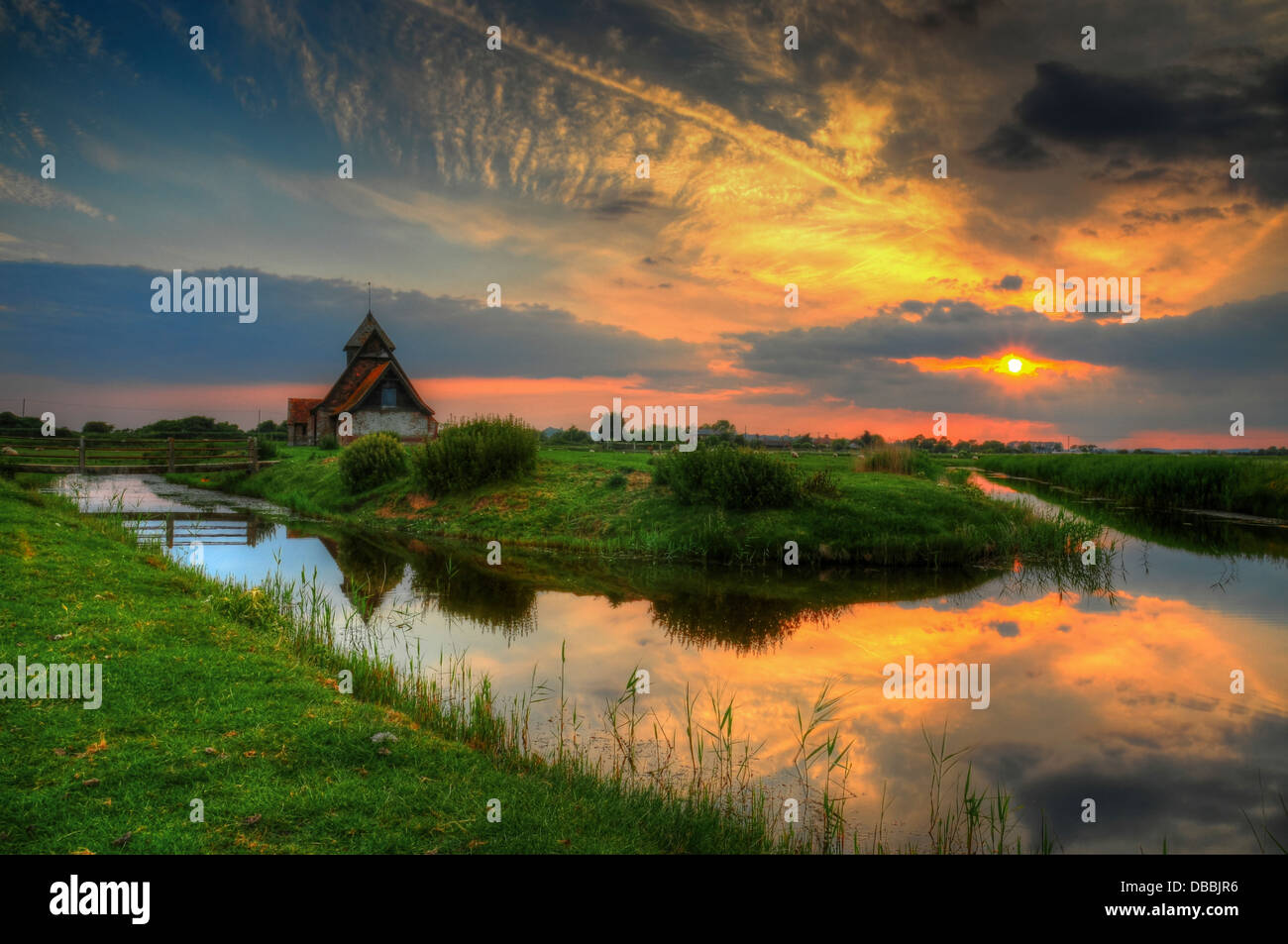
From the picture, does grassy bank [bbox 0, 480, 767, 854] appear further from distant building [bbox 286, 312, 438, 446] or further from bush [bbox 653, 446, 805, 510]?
distant building [bbox 286, 312, 438, 446]

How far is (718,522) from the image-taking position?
22438mm

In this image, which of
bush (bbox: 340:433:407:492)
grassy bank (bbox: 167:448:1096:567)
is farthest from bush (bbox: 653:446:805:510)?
bush (bbox: 340:433:407:492)

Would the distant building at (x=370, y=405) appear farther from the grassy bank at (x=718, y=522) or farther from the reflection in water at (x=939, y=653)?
the reflection in water at (x=939, y=653)

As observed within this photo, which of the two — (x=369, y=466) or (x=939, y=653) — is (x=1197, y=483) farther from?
(x=369, y=466)

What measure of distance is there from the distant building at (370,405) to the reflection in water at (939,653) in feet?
97.7

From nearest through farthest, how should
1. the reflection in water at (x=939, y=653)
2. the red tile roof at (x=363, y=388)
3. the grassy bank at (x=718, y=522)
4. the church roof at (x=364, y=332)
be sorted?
1. the reflection in water at (x=939, y=653)
2. the grassy bank at (x=718, y=522)
3. the red tile roof at (x=363, y=388)
4. the church roof at (x=364, y=332)

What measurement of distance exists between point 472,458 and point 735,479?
11895 mm

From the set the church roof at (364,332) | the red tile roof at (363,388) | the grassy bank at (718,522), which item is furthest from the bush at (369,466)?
the church roof at (364,332)

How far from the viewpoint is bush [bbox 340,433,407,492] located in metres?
32.4

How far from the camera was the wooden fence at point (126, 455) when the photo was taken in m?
37.3

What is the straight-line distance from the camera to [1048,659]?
1268 centimetres

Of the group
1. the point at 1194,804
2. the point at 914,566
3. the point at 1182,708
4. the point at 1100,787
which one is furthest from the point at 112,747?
the point at 914,566

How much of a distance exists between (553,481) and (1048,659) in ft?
66.8
